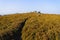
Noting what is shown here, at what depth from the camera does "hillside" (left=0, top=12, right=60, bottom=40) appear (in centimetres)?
3591

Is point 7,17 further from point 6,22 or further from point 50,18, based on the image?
point 50,18

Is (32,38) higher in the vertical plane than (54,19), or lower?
lower

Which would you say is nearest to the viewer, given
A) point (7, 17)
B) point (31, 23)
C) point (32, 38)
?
point (32, 38)

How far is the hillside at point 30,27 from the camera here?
35906 mm

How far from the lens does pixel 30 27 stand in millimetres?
38219

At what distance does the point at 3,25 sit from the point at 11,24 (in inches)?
54.3

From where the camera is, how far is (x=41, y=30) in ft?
121

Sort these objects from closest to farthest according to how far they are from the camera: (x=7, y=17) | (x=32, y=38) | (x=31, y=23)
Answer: (x=32, y=38)
(x=31, y=23)
(x=7, y=17)

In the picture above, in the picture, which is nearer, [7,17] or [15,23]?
[15,23]

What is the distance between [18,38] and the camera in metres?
37.2

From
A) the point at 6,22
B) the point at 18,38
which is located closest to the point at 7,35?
the point at 18,38

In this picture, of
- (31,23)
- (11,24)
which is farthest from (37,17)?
(11,24)

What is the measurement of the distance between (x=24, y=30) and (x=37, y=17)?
3984 millimetres

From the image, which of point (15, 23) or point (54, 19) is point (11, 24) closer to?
point (15, 23)
